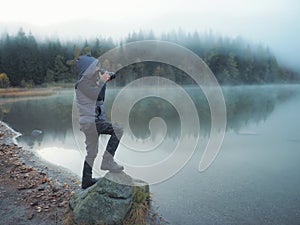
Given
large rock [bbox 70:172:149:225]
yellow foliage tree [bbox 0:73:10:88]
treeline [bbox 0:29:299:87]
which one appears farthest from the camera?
treeline [bbox 0:29:299:87]

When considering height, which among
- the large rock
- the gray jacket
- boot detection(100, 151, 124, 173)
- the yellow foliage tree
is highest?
the gray jacket

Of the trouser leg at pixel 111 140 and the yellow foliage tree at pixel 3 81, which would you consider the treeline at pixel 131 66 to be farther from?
the trouser leg at pixel 111 140

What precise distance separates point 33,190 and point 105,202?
229 cm

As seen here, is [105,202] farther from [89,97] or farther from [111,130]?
[89,97]

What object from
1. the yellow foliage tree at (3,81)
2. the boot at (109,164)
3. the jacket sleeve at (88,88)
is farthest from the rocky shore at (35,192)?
the yellow foliage tree at (3,81)

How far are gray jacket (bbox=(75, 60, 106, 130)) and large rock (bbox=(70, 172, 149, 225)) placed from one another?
1.10m

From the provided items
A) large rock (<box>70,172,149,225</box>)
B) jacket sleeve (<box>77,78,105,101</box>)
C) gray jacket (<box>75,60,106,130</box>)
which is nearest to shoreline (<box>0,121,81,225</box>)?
large rock (<box>70,172,149,225</box>)

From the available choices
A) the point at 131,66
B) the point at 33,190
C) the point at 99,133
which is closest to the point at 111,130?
the point at 99,133

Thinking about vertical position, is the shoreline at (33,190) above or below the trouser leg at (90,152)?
below

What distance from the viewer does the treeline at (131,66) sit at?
229 feet

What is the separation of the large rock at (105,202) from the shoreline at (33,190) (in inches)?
20.1

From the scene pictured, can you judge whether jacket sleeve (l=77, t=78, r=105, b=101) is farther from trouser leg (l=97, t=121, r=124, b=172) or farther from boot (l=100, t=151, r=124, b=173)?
boot (l=100, t=151, r=124, b=173)

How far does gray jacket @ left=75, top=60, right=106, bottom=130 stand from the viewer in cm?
384

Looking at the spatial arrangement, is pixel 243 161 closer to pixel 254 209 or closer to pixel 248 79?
pixel 254 209
